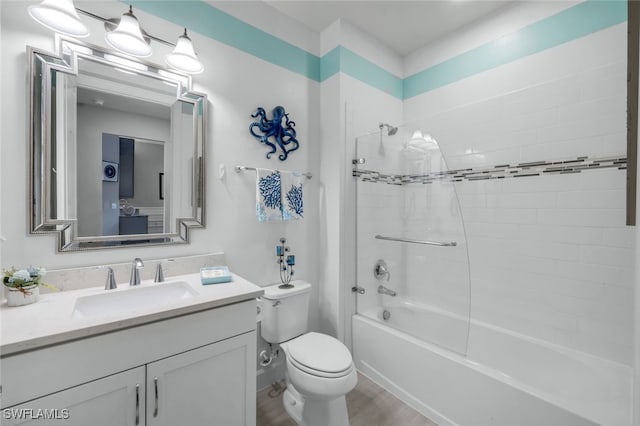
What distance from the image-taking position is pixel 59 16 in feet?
3.85

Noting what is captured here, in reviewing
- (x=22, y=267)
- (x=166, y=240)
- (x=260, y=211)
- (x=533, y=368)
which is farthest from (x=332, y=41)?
(x=533, y=368)

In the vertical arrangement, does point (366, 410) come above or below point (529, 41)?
below

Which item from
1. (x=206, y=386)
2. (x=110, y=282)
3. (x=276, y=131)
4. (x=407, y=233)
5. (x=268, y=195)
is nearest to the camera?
(x=206, y=386)

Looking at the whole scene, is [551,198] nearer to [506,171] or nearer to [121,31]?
[506,171]

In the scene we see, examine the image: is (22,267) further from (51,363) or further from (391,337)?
(391,337)

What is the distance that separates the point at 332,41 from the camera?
7.22 ft

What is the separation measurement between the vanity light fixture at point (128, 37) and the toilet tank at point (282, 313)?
1.49 metres

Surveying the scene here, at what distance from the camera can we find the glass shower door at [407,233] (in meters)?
2.06

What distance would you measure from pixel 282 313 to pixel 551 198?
6.16 feet

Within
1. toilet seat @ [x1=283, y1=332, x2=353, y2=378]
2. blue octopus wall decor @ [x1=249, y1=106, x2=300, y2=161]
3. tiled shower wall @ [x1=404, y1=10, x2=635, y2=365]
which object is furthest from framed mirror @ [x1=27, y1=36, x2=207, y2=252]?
tiled shower wall @ [x1=404, y1=10, x2=635, y2=365]

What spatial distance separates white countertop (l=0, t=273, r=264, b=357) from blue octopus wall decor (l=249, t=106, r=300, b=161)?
1.05 meters

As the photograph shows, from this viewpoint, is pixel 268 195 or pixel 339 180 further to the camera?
pixel 339 180

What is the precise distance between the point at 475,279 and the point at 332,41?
7.12 ft

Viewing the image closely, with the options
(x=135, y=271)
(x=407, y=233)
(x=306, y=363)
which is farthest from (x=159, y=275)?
(x=407, y=233)
